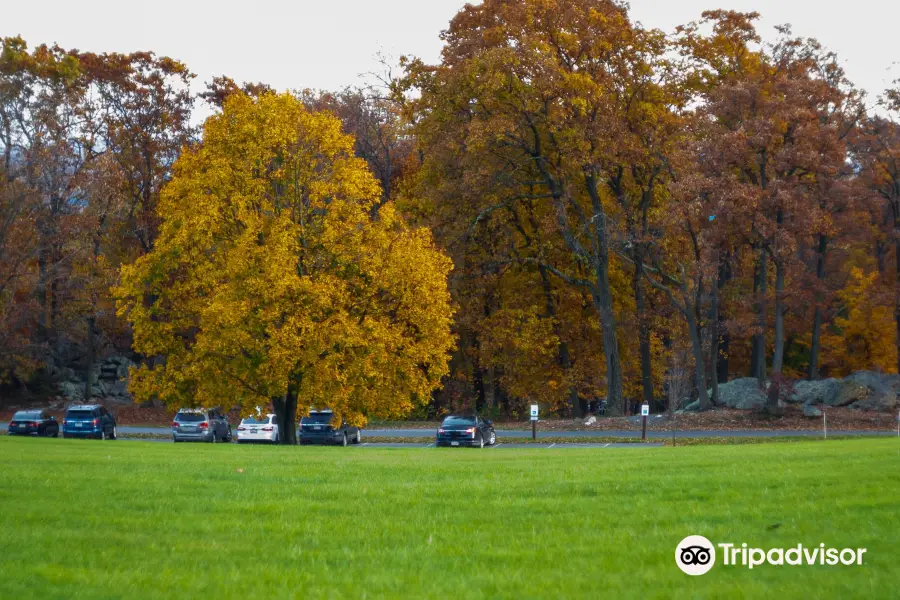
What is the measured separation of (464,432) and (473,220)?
11.4 meters

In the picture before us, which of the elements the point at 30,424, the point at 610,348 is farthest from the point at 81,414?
the point at 610,348

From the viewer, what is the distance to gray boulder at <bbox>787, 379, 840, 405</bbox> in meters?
47.5

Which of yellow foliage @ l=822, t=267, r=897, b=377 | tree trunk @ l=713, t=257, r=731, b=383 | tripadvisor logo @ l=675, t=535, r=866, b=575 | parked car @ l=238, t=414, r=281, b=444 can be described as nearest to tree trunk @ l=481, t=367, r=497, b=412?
tree trunk @ l=713, t=257, r=731, b=383

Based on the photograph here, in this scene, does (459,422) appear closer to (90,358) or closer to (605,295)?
(605,295)

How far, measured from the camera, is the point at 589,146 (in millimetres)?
44562

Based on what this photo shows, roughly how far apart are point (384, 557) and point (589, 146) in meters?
37.0

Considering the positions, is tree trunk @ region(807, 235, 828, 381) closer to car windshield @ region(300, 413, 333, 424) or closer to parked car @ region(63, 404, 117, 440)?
car windshield @ region(300, 413, 333, 424)

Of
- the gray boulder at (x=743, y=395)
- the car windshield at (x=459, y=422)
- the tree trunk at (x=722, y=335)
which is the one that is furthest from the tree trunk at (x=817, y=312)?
the car windshield at (x=459, y=422)

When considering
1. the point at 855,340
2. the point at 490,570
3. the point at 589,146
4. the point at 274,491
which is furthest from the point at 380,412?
the point at 855,340

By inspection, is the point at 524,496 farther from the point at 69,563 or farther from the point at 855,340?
the point at 855,340

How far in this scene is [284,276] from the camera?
36.2m

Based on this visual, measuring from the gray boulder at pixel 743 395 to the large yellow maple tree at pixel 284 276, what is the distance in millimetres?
16500

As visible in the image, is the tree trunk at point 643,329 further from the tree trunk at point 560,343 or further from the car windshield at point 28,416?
the car windshield at point 28,416

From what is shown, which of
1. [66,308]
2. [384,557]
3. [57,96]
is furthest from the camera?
[66,308]
